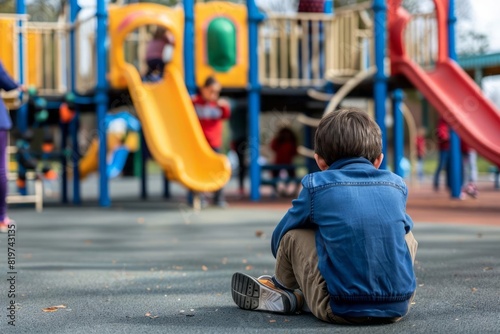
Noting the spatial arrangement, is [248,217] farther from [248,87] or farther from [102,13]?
[102,13]

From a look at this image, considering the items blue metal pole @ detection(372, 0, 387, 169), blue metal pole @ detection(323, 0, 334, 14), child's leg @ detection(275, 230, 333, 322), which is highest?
blue metal pole @ detection(323, 0, 334, 14)

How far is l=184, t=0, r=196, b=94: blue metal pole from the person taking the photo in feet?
38.5

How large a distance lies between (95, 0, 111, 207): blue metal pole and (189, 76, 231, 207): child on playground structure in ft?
4.86

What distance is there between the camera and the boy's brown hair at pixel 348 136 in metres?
3.25

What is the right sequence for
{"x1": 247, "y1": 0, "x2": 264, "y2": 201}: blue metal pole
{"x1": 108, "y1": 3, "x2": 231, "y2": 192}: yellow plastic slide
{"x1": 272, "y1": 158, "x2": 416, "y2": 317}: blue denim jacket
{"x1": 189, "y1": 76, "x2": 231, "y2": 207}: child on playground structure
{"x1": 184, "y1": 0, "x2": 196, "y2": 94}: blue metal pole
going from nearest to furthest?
{"x1": 272, "y1": 158, "x2": 416, "y2": 317}: blue denim jacket, {"x1": 108, "y1": 3, "x2": 231, "y2": 192}: yellow plastic slide, {"x1": 189, "y1": 76, "x2": 231, "y2": 207}: child on playground structure, {"x1": 184, "y1": 0, "x2": 196, "y2": 94}: blue metal pole, {"x1": 247, "y1": 0, "x2": 264, "y2": 201}: blue metal pole

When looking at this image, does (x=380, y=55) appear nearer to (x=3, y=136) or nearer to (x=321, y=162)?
(x=3, y=136)

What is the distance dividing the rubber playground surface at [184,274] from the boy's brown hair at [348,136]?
2.36 ft

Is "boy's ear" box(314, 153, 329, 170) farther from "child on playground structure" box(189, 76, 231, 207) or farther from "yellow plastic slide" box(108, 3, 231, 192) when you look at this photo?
"child on playground structure" box(189, 76, 231, 207)

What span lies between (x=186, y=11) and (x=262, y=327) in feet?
29.7

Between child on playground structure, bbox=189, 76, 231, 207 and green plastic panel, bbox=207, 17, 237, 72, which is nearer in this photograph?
child on playground structure, bbox=189, 76, 231, 207

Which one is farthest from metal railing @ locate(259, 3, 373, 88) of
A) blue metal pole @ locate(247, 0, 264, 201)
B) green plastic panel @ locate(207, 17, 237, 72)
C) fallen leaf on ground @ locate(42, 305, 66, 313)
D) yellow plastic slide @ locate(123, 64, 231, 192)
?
fallen leaf on ground @ locate(42, 305, 66, 313)

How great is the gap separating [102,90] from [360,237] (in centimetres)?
929

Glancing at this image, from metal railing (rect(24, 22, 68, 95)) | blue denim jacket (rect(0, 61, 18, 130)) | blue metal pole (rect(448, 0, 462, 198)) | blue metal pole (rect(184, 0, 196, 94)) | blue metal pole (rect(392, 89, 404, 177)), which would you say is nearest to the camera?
blue denim jacket (rect(0, 61, 18, 130))

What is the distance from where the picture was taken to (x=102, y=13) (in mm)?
11820
